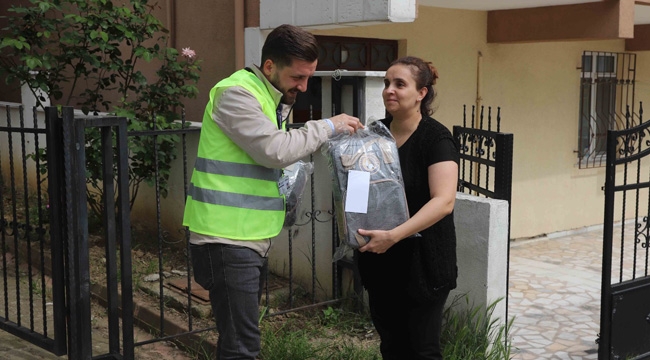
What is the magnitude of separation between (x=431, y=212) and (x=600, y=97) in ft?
24.4

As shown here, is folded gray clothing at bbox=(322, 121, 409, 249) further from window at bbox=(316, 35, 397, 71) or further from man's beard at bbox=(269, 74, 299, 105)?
window at bbox=(316, 35, 397, 71)

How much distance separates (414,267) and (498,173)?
4.58ft

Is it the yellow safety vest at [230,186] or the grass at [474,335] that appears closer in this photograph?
the yellow safety vest at [230,186]

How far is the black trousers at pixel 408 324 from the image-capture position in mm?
3051

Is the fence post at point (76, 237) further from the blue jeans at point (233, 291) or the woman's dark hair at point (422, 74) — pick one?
the woman's dark hair at point (422, 74)

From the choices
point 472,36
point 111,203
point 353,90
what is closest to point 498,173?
point 353,90

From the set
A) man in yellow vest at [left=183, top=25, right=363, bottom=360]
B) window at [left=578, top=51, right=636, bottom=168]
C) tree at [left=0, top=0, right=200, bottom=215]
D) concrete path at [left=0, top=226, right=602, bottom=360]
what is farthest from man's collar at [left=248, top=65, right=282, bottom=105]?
window at [left=578, top=51, right=636, bottom=168]

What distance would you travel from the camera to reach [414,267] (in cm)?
302

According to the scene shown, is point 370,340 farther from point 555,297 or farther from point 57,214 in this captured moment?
point 555,297

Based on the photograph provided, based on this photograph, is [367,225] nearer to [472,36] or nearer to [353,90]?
[353,90]

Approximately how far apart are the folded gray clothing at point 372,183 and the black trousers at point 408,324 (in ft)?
1.15

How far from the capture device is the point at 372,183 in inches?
114

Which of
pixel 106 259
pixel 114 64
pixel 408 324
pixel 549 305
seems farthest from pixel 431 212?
pixel 114 64

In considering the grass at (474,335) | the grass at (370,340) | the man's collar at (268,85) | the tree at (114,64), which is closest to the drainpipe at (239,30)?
the tree at (114,64)
